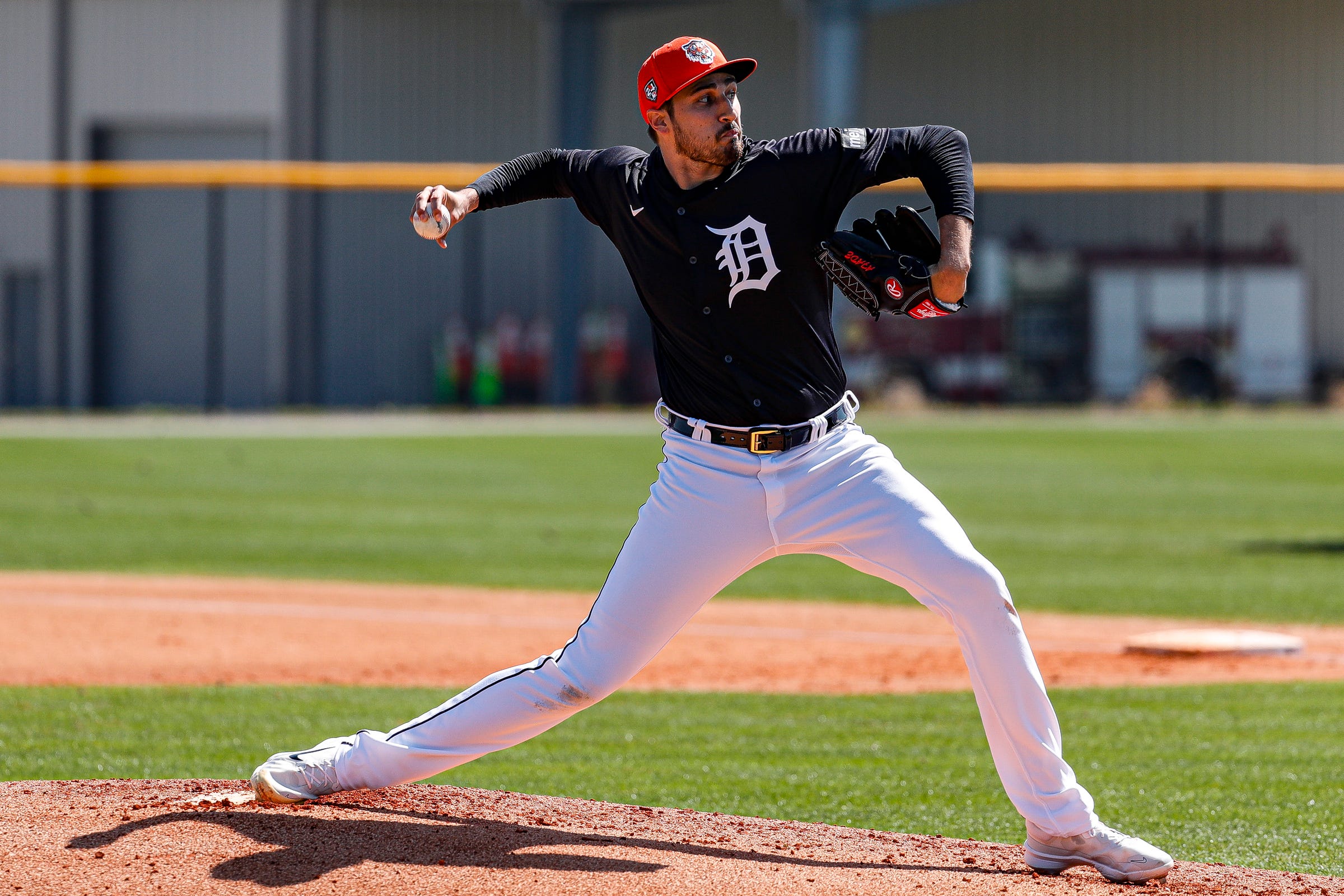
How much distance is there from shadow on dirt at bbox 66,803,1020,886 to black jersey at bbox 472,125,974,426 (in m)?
1.08

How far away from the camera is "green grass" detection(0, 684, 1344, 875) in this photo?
487 cm

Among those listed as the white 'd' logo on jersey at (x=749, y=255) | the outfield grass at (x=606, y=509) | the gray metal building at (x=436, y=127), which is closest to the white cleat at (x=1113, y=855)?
the white 'd' logo on jersey at (x=749, y=255)

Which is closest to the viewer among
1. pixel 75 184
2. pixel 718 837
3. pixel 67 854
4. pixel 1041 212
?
pixel 67 854

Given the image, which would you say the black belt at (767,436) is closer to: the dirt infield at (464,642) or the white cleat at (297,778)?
the white cleat at (297,778)

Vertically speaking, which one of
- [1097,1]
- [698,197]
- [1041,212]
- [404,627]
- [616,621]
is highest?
[1097,1]

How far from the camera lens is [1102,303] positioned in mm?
22922

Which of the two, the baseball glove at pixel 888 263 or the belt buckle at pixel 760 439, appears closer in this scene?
the baseball glove at pixel 888 263

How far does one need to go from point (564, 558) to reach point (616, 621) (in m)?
7.59

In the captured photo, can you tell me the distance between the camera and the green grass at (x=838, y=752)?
487cm

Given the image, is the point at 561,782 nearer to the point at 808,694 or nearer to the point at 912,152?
the point at 808,694

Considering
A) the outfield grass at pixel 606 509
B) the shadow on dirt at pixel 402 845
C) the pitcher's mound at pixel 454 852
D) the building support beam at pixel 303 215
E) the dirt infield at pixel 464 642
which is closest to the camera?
the pitcher's mound at pixel 454 852

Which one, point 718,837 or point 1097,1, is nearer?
point 718,837

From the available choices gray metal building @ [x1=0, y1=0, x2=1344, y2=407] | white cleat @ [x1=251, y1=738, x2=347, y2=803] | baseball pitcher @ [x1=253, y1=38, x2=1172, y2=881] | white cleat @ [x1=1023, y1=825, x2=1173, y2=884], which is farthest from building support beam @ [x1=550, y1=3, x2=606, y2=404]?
white cleat @ [x1=1023, y1=825, x2=1173, y2=884]

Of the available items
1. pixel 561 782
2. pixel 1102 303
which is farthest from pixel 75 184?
pixel 561 782
